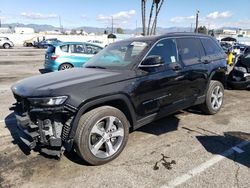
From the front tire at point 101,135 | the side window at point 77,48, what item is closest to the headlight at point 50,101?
the front tire at point 101,135

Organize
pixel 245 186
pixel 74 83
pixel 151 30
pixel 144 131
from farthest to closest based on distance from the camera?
pixel 151 30
pixel 144 131
pixel 74 83
pixel 245 186

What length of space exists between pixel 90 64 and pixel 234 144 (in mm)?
2905

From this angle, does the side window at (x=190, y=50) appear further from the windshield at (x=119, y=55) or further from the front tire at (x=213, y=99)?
the windshield at (x=119, y=55)

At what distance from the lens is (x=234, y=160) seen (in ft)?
12.3

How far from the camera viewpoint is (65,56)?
1141cm

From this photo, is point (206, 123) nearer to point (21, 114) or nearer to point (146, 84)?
point (146, 84)

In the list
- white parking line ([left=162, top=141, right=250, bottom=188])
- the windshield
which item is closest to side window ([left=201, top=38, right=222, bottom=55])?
the windshield

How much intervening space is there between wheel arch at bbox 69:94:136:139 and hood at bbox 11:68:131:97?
22cm

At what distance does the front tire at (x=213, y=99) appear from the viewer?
566cm

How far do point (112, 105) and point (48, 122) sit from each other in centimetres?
99

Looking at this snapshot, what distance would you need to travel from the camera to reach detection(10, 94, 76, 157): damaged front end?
10.6 ft

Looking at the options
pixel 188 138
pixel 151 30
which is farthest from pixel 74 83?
pixel 151 30

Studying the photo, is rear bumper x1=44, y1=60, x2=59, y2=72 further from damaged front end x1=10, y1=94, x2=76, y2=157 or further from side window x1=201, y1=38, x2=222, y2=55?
damaged front end x1=10, y1=94, x2=76, y2=157

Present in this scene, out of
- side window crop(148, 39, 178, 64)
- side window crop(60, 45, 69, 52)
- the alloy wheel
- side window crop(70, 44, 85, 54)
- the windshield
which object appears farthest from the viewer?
side window crop(70, 44, 85, 54)
